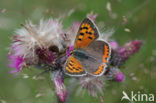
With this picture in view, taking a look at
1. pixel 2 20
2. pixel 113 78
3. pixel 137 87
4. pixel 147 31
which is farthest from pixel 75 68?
pixel 147 31

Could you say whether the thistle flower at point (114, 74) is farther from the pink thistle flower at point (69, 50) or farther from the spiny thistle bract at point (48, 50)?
the pink thistle flower at point (69, 50)

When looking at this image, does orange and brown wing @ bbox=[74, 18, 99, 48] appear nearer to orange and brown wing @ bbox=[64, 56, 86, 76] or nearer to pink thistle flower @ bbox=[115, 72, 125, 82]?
orange and brown wing @ bbox=[64, 56, 86, 76]

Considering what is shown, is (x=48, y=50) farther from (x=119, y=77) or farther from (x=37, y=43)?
(x=119, y=77)

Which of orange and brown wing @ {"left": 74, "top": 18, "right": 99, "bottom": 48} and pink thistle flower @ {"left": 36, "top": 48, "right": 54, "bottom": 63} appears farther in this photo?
pink thistle flower @ {"left": 36, "top": 48, "right": 54, "bottom": 63}

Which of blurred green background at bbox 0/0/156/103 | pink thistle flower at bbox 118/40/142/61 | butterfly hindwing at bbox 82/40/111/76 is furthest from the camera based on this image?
blurred green background at bbox 0/0/156/103

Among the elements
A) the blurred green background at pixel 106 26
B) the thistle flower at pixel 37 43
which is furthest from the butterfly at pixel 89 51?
the blurred green background at pixel 106 26

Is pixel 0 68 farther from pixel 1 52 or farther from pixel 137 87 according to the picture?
pixel 137 87

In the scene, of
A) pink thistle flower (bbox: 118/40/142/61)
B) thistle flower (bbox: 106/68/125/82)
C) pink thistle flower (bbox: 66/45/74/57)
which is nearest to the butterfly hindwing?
pink thistle flower (bbox: 66/45/74/57)
